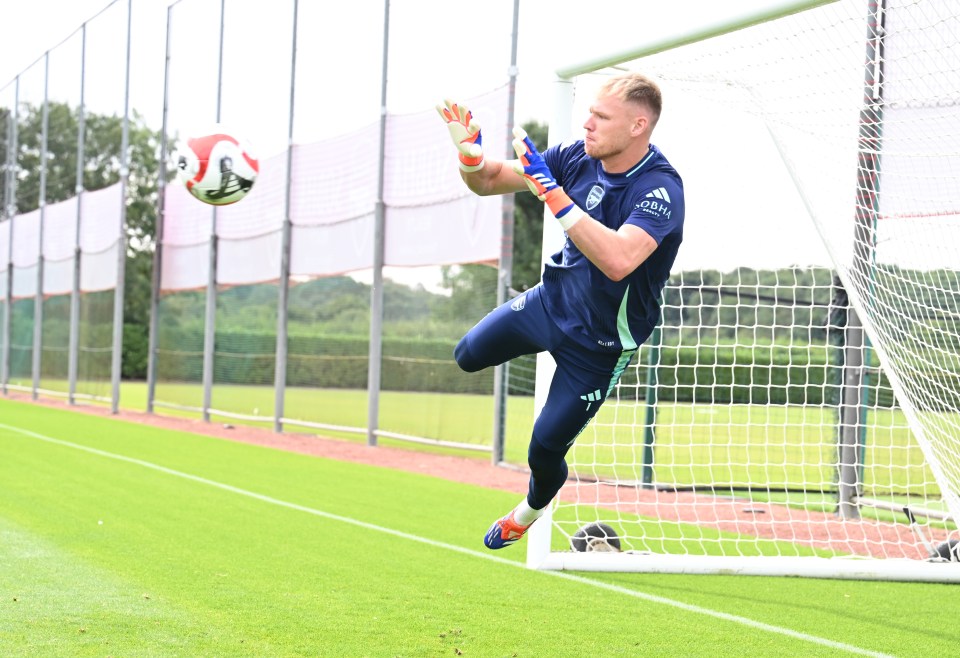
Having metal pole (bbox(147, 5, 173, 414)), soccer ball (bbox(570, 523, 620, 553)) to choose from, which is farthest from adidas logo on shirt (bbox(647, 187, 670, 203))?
metal pole (bbox(147, 5, 173, 414))

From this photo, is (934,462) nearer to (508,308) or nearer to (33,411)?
(508,308)

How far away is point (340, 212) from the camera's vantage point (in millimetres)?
19844

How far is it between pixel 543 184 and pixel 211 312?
63.4 ft

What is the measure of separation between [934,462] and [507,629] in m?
3.59

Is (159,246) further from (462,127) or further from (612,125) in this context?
(612,125)

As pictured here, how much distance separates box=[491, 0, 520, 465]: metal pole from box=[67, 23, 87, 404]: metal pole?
655 inches

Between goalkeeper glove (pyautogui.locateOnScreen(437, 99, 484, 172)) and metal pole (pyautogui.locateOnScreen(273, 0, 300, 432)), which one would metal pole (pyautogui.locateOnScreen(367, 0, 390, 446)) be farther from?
goalkeeper glove (pyautogui.locateOnScreen(437, 99, 484, 172))

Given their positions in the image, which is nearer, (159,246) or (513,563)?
(513,563)

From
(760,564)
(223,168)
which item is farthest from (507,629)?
(223,168)

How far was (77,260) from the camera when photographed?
96.4ft

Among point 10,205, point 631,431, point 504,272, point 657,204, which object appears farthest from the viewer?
point 10,205

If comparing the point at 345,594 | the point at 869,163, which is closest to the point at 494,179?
the point at 345,594

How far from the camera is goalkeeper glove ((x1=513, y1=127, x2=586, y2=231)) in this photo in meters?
4.90

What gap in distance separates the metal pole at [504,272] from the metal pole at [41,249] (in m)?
19.7
